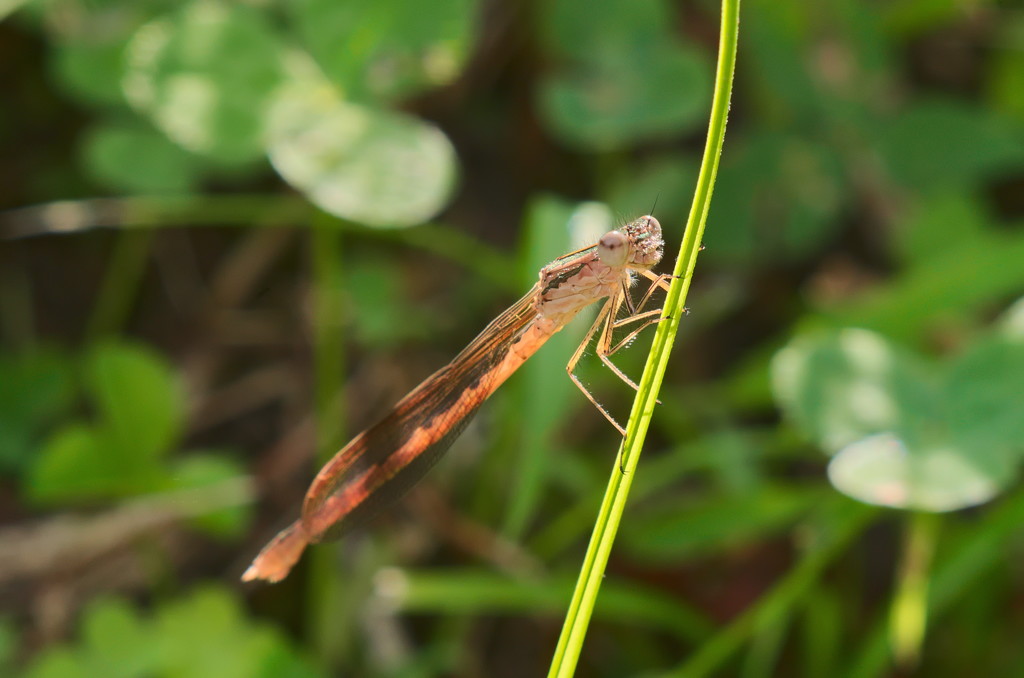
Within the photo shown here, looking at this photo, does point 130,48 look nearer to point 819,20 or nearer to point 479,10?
point 479,10

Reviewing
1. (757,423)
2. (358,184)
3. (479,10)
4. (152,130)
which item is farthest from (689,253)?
(479,10)

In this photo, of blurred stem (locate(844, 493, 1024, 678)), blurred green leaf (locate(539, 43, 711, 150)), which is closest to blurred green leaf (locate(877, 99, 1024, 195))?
blurred green leaf (locate(539, 43, 711, 150))

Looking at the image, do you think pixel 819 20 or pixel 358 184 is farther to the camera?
pixel 819 20

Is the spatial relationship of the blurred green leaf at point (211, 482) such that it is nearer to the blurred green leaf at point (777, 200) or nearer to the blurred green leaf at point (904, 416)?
the blurred green leaf at point (904, 416)

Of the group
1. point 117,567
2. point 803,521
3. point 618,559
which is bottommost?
point 117,567

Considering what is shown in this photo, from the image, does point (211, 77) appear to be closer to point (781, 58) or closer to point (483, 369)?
point (483, 369)

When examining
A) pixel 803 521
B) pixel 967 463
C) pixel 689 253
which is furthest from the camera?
A: pixel 803 521

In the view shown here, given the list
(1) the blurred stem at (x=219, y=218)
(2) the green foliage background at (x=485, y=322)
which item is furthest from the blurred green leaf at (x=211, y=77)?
(1) the blurred stem at (x=219, y=218)
